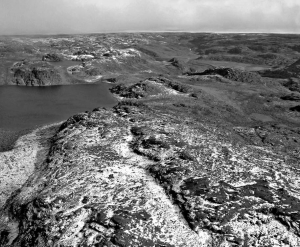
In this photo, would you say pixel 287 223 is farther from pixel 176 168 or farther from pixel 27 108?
pixel 27 108

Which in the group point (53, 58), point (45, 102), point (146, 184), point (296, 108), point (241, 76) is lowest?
point (45, 102)

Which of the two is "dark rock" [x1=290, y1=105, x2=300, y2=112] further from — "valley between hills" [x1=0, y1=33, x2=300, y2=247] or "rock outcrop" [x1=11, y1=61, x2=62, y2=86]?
"rock outcrop" [x1=11, y1=61, x2=62, y2=86]

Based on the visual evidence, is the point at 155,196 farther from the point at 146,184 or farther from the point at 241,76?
the point at 241,76

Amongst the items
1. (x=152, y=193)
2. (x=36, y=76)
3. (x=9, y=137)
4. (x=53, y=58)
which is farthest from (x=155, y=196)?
(x=53, y=58)

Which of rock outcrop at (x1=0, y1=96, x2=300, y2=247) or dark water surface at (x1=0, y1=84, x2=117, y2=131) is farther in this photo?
dark water surface at (x1=0, y1=84, x2=117, y2=131)

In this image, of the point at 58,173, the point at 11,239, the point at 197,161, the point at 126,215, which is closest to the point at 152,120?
the point at 197,161

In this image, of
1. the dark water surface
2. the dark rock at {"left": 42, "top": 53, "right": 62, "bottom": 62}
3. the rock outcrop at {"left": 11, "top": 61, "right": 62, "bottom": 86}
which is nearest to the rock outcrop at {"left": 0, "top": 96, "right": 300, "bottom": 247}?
the dark water surface
